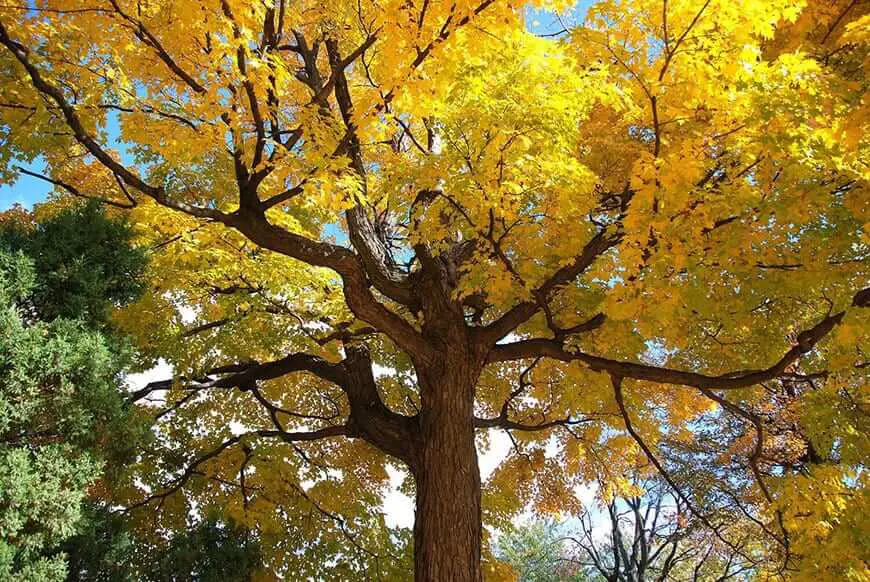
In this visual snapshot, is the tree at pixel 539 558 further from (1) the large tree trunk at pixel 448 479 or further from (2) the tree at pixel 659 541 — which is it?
(1) the large tree trunk at pixel 448 479

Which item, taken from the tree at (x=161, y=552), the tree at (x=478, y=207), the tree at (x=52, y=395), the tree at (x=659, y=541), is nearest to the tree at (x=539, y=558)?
the tree at (x=659, y=541)

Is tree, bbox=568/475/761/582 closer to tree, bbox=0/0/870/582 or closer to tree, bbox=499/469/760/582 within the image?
tree, bbox=499/469/760/582

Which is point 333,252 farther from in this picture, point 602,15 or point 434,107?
point 602,15

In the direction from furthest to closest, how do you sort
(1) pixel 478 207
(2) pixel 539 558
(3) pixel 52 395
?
1. (2) pixel 539 558
2. (1) pixel 478 207
3. (3) pixel 52 395

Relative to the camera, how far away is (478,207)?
4320 millimetres

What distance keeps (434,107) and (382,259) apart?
6.73 feet

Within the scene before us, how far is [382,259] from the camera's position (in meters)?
5.68

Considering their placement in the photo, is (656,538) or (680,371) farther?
(656,538)

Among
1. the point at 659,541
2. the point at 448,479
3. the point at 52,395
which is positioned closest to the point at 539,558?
the point at 659,541

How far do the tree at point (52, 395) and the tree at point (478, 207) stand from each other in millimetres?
784

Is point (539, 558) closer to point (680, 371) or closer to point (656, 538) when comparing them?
point (656, 538)

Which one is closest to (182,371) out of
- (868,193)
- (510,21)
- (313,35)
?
(313,35)

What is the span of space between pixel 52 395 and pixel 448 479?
2.95 metres

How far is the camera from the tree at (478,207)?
356 cm
